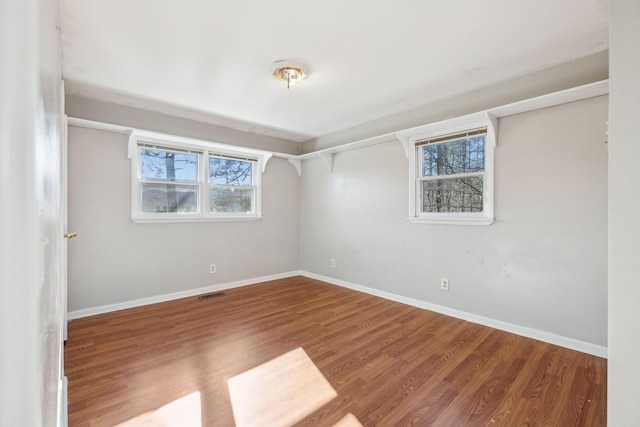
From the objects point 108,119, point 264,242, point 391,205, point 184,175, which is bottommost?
point 264,242

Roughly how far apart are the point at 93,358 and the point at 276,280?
2776 mm

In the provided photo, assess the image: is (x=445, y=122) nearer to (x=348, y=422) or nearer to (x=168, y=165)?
(x=348, y=422)

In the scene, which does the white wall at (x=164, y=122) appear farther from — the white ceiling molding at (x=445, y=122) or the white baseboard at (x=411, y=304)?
the white baseboard at (x=411, y=304)

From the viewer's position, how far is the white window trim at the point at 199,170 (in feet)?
11.5

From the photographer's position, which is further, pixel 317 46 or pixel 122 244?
pixel 122 244

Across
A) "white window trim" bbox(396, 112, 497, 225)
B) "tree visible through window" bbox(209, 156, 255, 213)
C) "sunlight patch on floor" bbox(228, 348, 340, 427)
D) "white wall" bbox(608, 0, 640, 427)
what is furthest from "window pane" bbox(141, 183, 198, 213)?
"white wall" bbox(608, 0, 640, 427)

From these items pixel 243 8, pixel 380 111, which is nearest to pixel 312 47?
pixel 243 8

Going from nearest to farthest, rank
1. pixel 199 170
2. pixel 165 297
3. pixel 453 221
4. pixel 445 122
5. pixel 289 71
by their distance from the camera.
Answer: pixel 289 71
pixel 445 122
pixel 453 221
pixel 165 297
pixel 199 170

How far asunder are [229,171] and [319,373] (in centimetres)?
330

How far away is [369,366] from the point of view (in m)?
2.23

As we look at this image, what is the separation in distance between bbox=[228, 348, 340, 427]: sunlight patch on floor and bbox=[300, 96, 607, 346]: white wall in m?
1.95

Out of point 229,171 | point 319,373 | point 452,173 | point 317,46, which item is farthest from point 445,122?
point 229,171

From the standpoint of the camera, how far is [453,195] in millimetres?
3354

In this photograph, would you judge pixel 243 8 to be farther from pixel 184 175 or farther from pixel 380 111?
pixel 184 175
